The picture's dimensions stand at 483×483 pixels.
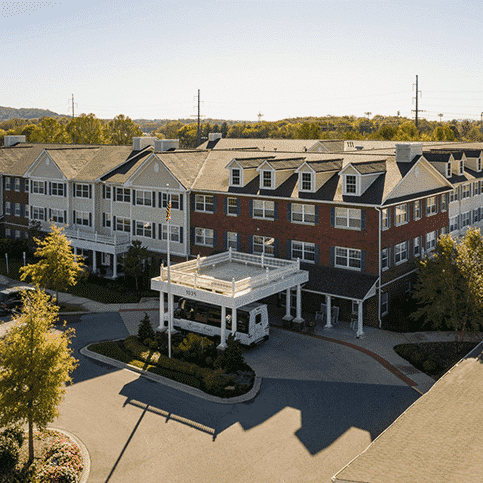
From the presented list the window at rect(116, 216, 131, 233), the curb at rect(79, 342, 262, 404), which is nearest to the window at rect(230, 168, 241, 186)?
the window at rect(116, 216, 131, 233)

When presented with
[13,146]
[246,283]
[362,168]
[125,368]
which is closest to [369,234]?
[362,168]

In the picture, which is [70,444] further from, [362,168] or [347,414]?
[362,168]

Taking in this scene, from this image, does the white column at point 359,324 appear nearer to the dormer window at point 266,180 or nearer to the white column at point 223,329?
the white column at point 223,329

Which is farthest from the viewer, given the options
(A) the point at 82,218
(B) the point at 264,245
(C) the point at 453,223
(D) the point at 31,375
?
(A) the point at 82,218

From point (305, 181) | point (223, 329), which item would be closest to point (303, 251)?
point (305, 181)

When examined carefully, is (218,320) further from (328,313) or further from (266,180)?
(266,180)

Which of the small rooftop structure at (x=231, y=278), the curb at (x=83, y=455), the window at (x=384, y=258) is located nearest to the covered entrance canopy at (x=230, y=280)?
the small rooftop structure at (x=231, y=278)
